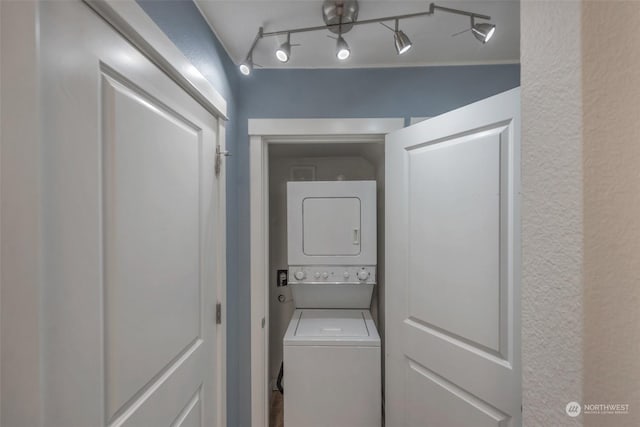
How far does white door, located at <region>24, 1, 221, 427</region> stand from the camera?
19.2 inches

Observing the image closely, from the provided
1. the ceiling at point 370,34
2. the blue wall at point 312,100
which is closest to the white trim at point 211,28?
the ceiling at point 370,34

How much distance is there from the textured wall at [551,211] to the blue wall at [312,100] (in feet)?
3.09

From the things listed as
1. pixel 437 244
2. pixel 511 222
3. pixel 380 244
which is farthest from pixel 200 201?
pixel 380 244

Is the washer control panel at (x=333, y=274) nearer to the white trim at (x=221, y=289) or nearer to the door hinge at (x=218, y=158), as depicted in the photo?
the white trim at (x=221, y=289)

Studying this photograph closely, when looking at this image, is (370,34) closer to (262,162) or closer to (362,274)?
(262,162)

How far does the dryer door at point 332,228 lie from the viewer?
1804 mm

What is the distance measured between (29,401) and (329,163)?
2247 mm

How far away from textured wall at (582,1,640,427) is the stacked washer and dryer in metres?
1.19

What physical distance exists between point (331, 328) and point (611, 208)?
153cm

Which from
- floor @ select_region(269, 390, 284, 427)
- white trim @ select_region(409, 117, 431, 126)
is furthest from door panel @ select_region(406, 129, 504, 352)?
floor @ select_region(269, 390, 284, 427)

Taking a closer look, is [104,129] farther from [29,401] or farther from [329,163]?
[329,163]

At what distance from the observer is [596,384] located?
47 centimetres

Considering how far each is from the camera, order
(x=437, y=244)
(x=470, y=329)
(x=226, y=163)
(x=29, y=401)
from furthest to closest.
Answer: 1. (x=226, y=163)
2. (x=437, y=244)
3. (x=470, y=329)
4. (x=29, y=401)

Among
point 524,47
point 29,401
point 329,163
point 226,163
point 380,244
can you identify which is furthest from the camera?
point 329,163
